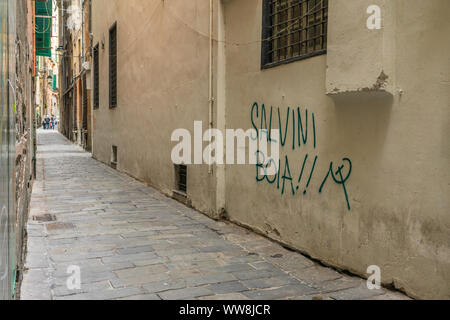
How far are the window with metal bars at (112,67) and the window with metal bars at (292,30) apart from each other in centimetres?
881

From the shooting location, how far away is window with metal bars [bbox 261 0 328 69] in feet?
15.0

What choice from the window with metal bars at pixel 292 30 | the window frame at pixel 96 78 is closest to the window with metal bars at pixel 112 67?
the window frame at pixel 96 78

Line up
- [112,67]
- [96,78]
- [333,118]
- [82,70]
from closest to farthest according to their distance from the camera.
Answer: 1. [333,118]
2. [112,67]
3. [96,78]
4. [82,70]

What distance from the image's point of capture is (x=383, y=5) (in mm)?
3535

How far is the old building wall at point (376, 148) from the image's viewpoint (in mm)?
3268

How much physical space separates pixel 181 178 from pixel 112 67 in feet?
22.7

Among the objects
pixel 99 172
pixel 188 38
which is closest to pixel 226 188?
pixel 188 38

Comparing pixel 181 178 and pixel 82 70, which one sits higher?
pixel 82 70

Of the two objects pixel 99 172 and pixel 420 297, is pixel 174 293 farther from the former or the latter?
pixel 99 172

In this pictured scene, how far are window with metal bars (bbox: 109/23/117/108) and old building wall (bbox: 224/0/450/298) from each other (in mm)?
9197

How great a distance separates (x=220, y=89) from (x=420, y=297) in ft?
12.9

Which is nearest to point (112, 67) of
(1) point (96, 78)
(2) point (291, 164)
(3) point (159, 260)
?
(1) point (96, 78)

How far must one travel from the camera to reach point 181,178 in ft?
26.9

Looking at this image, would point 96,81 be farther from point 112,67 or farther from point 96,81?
point 112,67
